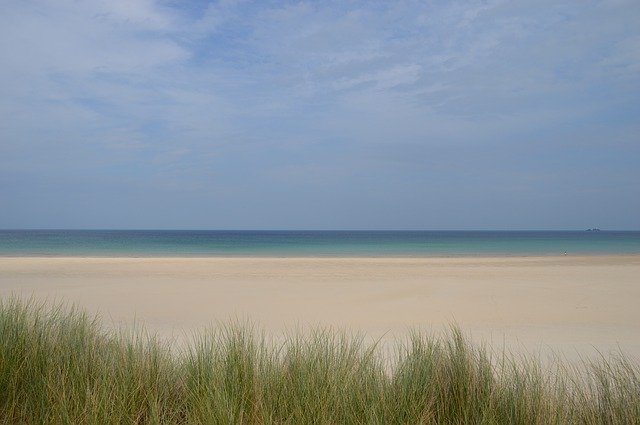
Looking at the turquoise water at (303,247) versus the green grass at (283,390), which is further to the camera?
the turquoise water at (303,247)

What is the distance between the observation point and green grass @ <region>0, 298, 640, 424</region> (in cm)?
323

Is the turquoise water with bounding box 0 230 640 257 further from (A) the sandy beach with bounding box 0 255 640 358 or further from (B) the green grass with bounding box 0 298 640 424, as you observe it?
(B) the green grass with bounding box 0 298 640 424

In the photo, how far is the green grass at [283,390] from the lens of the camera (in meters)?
3.23

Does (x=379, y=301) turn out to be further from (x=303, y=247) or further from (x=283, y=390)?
(x=303, y=247)

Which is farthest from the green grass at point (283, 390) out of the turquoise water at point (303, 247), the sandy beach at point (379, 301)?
the turquoise water at point (303, 247)

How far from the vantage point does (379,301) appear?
479 inches

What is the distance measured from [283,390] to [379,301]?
8882 millimetres

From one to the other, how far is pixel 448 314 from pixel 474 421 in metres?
7.16

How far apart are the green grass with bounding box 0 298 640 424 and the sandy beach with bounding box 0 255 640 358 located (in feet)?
8.17

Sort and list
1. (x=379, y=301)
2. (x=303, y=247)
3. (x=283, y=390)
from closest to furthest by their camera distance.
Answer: (x=283, y=390), (x=379, y=301), (x=303, y=247)

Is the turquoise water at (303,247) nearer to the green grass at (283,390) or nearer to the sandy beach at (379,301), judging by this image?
the sandy beach at (379,301)

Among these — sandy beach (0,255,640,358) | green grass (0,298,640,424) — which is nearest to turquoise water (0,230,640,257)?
sandy beach (0,255,640,358)

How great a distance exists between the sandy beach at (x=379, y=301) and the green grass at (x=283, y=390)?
249 cm

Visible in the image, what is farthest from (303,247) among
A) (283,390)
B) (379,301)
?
(283,390)
